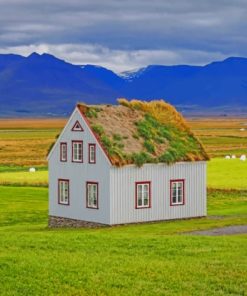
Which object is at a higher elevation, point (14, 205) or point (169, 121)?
point (169, 121)

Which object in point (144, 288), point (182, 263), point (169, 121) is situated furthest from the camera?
point (169, 121)

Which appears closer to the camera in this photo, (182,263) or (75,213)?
(182,263)

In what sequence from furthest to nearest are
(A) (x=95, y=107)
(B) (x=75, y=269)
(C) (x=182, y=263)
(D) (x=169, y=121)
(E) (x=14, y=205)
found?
(E) (x=14, y=205) → (D) (x=169, y=121) → (A) (x=95, y=107) → (C) (x=182, y=263) → (B) (x=75, y=269)

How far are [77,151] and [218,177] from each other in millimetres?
30880

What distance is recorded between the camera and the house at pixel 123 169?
142 feet

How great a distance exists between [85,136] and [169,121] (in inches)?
276

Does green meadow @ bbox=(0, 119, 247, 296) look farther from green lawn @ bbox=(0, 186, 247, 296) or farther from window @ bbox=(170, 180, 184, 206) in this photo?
window @ bbox=(170, 180, 184, 206)

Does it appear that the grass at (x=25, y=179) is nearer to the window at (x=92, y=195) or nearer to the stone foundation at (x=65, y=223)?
the stone foundation at (x=65, y=223)

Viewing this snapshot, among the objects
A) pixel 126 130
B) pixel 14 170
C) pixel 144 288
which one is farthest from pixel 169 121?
pixel 14 170

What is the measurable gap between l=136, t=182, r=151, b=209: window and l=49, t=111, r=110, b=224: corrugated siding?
79.5 inches

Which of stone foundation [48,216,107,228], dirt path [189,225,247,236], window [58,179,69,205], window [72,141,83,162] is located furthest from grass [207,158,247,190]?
dirt path [189,225,247,236]

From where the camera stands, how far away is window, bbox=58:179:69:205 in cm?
4631

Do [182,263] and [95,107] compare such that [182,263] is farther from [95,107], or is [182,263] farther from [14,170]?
[14,170]

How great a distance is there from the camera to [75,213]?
45438 mm
